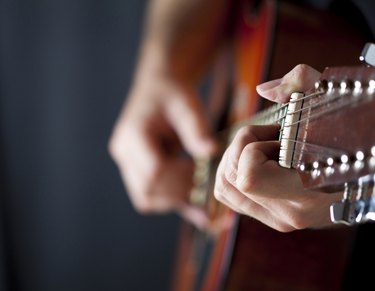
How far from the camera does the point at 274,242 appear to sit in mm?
439

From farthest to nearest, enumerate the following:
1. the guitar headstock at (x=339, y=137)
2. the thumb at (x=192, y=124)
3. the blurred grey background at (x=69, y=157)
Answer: the blurred grey background at (x=69, y=157)
the thumb at (x=192, y=124)
the guitar headstock at (x=339, y=137)

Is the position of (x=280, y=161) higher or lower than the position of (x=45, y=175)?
higher

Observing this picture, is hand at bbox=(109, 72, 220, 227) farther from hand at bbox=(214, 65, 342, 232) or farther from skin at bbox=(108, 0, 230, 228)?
hand at bbox=(214, 65, 342, 232)

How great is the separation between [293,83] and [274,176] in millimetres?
37

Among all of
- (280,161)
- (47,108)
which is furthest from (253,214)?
(47,108)

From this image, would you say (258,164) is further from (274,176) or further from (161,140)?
(161,140)

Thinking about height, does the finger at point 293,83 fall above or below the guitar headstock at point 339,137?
Answer: above

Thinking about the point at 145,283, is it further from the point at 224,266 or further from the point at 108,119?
the point at 224,266

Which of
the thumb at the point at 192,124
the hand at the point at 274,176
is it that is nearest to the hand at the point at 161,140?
the thumb at the point at 192,124

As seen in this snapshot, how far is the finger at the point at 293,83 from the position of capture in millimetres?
240

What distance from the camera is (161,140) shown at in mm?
788

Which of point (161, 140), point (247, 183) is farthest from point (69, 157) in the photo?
point (247, 183)

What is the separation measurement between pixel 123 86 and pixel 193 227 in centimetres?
50

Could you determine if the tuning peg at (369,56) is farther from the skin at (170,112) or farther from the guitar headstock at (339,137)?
the skin at (170,112)
